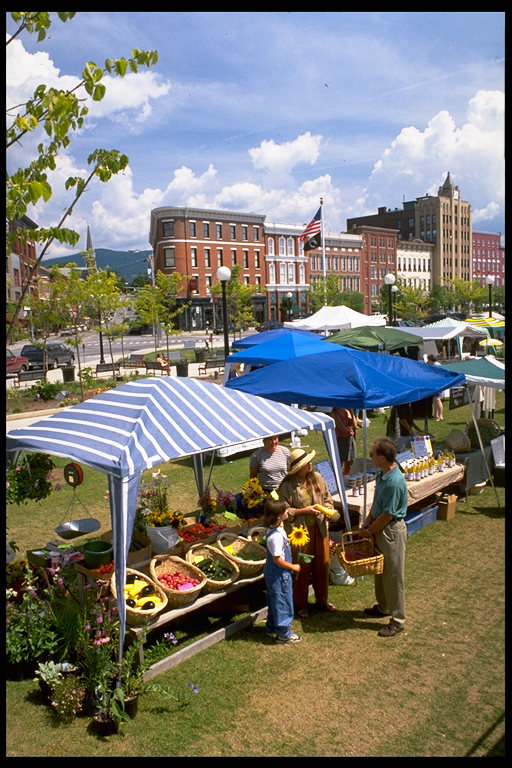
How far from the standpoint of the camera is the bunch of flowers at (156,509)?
23.7ft

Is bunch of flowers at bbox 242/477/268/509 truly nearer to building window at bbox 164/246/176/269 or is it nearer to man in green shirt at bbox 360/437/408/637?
man in green shirt at bbox 360/437/408/637

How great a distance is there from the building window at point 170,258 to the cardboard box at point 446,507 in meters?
58.4

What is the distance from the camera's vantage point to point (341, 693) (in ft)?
17.1

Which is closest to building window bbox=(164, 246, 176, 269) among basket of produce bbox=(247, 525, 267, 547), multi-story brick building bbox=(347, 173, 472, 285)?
multi-story brick building bbox=(347, 173, 472, 285)

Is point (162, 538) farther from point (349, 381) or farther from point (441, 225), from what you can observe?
point (441, 225)

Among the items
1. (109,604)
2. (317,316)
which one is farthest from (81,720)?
(317,316)

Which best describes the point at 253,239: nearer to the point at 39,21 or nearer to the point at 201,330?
the point at 201,330

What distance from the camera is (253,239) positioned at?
2830 inches

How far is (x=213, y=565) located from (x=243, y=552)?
0.46 metres

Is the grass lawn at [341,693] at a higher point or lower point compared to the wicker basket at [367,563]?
lower

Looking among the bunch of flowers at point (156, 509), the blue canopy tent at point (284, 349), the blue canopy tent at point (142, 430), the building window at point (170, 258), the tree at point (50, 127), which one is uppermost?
the building window at point (170, 258)

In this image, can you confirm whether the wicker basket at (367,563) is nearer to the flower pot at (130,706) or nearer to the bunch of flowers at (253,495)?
the bunch of flowers at (253,495)

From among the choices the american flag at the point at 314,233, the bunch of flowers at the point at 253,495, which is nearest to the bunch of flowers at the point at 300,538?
the bunch of flowers at the point at 253,495

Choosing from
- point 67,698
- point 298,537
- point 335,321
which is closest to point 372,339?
point 335,321
